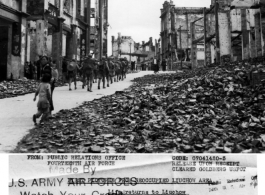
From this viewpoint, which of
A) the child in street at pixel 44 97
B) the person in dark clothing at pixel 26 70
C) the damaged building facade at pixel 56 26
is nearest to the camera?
the child in street at pixel 44 97

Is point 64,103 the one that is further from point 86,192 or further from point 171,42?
point 171,42

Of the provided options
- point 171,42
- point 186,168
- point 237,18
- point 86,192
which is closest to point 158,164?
point 186,168

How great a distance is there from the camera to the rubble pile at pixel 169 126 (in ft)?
12.7

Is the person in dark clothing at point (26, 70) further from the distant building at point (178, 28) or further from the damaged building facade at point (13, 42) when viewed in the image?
the distant building at point (178, 28)

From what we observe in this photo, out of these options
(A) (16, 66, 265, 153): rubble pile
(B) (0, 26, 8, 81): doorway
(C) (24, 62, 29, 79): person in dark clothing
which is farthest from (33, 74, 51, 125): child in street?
(C) (24, 62, 29, 79): person in dark clothing

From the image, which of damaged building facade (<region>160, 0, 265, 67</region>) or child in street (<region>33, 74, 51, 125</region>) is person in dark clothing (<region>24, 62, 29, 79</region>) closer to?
child in street (<region>33, 74, 51, 125</region>)

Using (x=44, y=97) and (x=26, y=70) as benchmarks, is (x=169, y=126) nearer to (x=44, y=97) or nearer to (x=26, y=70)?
(x=44, y=97)

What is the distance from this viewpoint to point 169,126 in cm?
480

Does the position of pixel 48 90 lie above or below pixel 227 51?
below

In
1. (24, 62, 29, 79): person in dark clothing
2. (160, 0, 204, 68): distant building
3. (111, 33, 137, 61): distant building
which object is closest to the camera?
(24, 62, 29, 79): person in dark clothing

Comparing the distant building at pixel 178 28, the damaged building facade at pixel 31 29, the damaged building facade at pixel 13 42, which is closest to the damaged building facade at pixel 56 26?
the damaged building facade at pixel 31 29

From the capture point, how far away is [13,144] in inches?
161

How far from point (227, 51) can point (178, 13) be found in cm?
3196

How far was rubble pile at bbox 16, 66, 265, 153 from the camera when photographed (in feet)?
12.7
